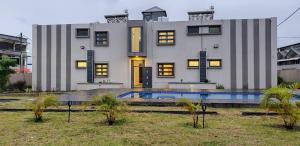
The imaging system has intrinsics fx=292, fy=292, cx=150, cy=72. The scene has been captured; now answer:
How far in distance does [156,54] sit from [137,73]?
2.53 metres

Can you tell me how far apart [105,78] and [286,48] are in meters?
53.6

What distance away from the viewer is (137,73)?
25500mm

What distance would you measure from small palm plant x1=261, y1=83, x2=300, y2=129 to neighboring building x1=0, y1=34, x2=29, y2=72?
5229 cm

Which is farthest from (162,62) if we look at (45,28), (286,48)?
(286,48)

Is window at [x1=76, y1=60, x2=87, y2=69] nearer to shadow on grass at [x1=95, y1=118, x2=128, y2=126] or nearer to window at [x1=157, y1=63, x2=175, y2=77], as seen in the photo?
window at [x1=157, y1=63, x2=175, y2=77]

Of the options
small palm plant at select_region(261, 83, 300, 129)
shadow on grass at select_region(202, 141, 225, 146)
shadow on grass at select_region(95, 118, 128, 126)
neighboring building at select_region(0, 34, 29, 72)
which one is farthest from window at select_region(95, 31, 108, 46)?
neighboring building at select_region(0, 34, 29, 72)

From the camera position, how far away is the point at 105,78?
2489cm

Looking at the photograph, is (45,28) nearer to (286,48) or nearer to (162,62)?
(162,62)

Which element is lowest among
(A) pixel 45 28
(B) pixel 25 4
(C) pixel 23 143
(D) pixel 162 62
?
(C) pixel 23 143

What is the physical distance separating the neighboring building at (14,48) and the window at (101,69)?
3364 cm

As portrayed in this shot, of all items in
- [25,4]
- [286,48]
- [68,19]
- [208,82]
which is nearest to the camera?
[208,82]

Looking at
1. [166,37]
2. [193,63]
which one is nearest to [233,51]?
[193,63]

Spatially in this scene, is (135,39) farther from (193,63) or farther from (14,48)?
(14,48)

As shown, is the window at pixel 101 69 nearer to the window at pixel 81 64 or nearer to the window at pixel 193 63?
the window at pixel 81 64
